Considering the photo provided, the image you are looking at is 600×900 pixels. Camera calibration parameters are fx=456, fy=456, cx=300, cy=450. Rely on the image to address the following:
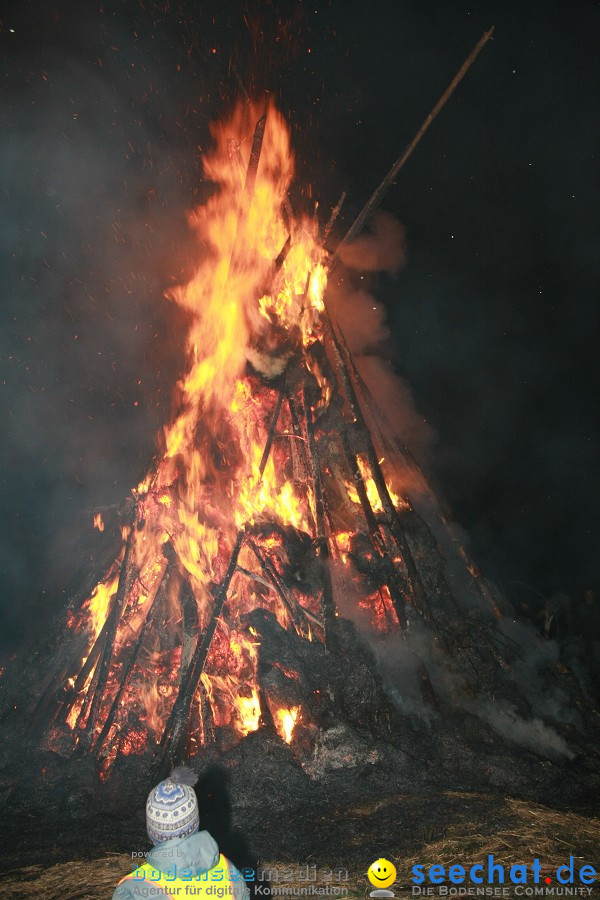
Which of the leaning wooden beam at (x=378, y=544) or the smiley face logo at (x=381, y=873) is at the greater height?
the leaning wooden beam at (x=378, y=544)

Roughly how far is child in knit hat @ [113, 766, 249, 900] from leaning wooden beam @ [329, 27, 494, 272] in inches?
321

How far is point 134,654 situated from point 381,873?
4.48 metres

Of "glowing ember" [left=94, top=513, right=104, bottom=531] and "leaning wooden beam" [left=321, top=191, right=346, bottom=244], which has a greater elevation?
"leaning wooden beam" [left=321, top=191, right=346, bottom=244]

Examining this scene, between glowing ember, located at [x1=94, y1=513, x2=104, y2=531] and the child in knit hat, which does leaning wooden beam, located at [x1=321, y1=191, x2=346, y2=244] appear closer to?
glowing ember, located at [x1=94, y1=513, x2=104, y2=531]

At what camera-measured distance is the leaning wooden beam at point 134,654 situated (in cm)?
633

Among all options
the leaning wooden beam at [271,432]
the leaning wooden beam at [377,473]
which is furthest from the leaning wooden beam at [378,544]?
the leaning wooden beam at [271,432]

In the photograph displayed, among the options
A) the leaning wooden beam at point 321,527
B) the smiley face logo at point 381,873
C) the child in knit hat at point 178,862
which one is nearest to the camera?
the child in knit hat at point 178,862

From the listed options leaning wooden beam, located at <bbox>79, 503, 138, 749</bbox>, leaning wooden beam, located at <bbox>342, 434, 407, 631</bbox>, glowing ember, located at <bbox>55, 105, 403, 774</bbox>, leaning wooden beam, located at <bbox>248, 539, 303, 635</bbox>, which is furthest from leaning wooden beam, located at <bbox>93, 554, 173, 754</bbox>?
leaning wooden beam, located at <bbox>342, 434, 407, 631</bbox>

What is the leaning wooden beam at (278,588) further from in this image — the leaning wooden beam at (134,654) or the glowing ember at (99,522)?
the glowing ember at (99,522)

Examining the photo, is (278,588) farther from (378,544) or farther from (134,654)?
(134,654)

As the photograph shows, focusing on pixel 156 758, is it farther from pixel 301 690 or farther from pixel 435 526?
pixel 435 526

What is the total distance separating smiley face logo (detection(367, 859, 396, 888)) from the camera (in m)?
3.85

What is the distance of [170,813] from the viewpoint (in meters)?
2.15

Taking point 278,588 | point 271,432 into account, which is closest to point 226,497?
point 271,432
